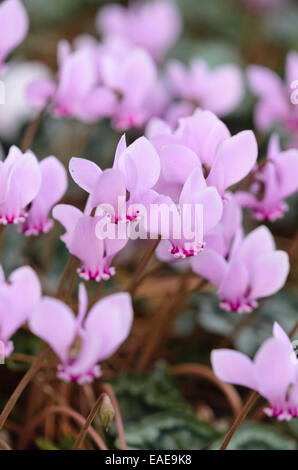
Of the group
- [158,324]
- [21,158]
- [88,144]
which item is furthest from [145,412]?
[88,144]

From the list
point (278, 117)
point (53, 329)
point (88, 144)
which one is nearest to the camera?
point (53, 329)

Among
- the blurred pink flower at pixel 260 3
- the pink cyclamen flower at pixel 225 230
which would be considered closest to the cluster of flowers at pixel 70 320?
the pink cyclamen flower at pixel 225 230

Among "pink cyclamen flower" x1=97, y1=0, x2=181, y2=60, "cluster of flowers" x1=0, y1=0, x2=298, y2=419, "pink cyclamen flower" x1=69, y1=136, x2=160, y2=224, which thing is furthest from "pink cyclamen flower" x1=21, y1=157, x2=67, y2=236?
"pink cyclamen flower" x1=97, y1=0, x2=181, y2=60

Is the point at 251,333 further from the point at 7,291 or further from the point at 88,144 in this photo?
the point at 88,144

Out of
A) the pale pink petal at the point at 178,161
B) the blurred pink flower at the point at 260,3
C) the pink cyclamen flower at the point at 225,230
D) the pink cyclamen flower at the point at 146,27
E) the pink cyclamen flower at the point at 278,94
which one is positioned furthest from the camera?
the blurred pink flower at the point at 260,3

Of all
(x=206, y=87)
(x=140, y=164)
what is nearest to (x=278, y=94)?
(x=206, y=87)

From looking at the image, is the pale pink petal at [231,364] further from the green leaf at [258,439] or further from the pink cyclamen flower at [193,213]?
the green leaf at [258,439]
